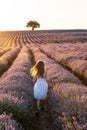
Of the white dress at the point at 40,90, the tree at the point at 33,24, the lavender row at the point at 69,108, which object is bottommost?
the tree at the point at 33,24

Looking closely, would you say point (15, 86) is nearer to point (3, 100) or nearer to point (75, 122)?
point (3, 100)

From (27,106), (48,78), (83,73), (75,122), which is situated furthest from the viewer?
(83,73)

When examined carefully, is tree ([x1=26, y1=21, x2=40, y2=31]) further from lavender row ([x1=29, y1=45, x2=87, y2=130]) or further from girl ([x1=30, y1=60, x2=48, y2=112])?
lavender row ([x1=29, y1=45, x2=87, y2=130])

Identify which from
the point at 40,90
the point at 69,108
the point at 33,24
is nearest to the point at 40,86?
the point at 40,90

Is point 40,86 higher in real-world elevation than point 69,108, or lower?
lower

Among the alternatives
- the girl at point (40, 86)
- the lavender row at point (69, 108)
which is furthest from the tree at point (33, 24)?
the lavender row at point (69, 108)

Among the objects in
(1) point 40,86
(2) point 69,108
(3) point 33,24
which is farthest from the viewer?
(3) point 33,24

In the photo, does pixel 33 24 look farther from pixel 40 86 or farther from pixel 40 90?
pixel 40 90

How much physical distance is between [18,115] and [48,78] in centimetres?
480

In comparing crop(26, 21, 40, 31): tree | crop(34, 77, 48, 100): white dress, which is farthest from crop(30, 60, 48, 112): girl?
crop(26, 21, 40, 31): tree

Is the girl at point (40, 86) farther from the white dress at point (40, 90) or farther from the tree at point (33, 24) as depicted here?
the tree at point (33, 24)

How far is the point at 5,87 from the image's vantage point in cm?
936

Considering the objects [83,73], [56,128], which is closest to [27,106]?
[56,128]

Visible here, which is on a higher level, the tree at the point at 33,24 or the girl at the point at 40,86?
the girl at the point at 40,86
